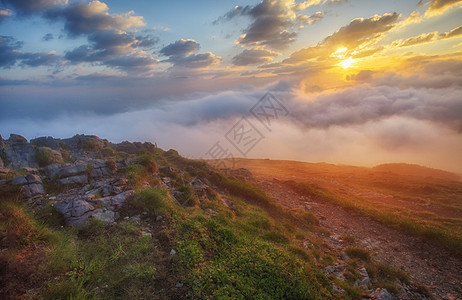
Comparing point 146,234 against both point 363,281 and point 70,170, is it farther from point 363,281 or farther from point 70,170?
point 363,281

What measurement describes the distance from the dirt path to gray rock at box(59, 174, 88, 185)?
12202 millimetres

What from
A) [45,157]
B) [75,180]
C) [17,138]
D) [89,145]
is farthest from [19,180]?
[17,138]

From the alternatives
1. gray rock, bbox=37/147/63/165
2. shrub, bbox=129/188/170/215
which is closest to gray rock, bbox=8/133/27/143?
gray rock, bbox=37/147/63/165

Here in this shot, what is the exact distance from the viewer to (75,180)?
10148 millimetres

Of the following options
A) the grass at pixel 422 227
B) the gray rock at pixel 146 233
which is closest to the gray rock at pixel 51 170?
the gray rock at pixel 146 233

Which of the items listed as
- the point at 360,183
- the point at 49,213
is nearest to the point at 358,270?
the point at 49,213

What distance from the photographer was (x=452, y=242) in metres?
9.45

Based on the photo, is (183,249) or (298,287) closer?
(298,287)

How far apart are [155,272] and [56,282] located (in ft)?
6.44

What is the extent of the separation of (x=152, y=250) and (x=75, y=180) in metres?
6.88

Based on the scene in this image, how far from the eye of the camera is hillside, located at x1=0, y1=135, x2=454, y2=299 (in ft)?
15.1

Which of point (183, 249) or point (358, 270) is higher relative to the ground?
point (183, 249)

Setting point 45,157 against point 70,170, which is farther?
point 45,157

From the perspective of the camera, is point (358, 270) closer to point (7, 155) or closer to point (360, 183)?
point (7, 155)
